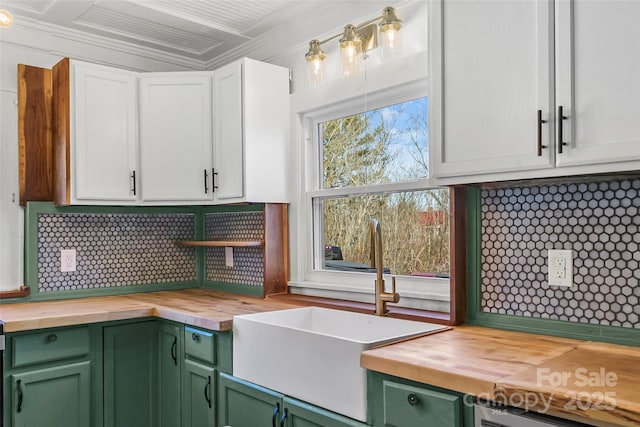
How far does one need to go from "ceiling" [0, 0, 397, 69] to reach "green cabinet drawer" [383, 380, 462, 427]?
175cm

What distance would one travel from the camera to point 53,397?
238 cm

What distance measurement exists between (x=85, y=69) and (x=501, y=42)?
2.17m

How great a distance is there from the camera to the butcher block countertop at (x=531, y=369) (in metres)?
1.15

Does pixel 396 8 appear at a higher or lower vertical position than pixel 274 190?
A: higher

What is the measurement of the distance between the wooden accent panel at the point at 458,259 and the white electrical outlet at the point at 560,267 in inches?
12.8

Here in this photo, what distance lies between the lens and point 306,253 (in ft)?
9.60

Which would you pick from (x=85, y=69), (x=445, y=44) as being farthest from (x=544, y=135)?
(x=85, y=69)

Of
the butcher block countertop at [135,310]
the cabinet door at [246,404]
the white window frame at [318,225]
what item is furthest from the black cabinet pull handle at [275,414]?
the white window frame at [318,225]

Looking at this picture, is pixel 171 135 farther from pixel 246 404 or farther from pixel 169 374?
pixel 246 404

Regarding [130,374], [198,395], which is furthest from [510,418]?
[130,374]

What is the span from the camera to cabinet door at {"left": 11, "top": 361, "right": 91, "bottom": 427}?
2.28 meters

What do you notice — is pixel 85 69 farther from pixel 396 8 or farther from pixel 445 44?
pixel 445 44

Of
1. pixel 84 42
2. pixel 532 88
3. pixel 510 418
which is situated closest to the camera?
pixel 510 418

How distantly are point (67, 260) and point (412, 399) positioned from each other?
2.31 metres
